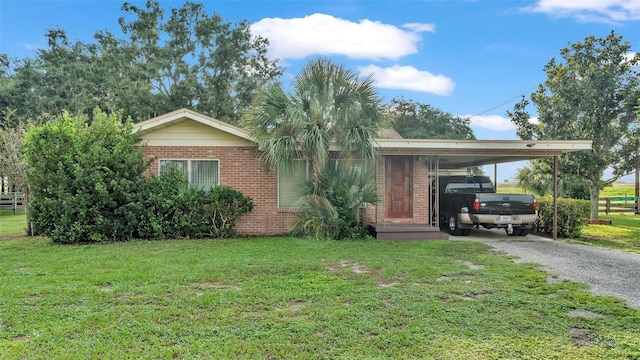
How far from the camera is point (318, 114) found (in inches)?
398

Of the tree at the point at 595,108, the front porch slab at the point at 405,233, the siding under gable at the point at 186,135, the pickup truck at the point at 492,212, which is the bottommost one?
the front porch slab at the point at 405,233

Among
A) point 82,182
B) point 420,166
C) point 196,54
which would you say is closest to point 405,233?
point 420,166

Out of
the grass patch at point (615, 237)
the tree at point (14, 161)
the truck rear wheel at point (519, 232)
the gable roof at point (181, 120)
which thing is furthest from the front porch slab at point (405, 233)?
the tree at point (14, 161)

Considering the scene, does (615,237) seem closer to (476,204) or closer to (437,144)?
(476,204)

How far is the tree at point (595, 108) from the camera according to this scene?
51.8 ft

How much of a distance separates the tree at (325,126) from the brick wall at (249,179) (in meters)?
1.05

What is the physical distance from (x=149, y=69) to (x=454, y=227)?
18550 mm

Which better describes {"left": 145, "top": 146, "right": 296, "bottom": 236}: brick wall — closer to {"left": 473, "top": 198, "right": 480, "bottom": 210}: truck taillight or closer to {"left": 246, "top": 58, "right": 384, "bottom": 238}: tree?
{"left": 246, "top": 58, "right": 384, "bottom": 238}: tree

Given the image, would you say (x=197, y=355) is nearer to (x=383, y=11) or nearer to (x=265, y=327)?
(x=265, y=327)

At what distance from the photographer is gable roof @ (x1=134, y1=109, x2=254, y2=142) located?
34.5ft

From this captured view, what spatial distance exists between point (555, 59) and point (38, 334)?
20.2m

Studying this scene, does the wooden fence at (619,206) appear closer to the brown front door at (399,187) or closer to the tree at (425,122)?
the tree at (425,122)

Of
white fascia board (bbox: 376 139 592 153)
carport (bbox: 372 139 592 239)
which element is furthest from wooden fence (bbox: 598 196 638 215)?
white fascia board (bbox: 376 139 592 153)

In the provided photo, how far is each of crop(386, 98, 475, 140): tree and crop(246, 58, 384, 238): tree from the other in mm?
24002
